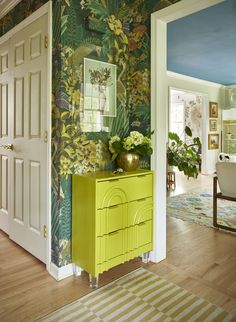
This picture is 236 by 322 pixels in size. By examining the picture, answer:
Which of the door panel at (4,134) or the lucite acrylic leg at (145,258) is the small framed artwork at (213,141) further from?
the door panel at (4,134)

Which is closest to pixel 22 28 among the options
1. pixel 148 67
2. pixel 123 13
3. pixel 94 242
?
pixel 123 13

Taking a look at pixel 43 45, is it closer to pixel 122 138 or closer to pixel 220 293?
pixel 122 138

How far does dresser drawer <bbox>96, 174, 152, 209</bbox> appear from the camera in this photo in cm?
200

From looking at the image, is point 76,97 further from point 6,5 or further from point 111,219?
point 6,5

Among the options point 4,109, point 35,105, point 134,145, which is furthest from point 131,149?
point 4,109

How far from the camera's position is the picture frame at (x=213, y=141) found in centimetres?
798

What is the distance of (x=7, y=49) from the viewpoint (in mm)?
2982

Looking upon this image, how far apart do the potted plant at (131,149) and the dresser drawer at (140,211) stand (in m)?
0.31

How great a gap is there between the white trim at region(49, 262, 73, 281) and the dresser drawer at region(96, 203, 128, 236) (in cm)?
51

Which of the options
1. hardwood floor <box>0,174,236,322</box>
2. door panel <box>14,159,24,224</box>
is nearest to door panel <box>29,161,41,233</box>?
door panel <box>14,159,24,224</box>

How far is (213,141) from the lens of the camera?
8.12 meters

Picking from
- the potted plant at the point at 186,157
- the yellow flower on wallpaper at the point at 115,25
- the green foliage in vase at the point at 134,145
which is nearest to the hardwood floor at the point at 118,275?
the potted plant at the point at 186,157

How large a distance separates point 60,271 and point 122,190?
84 cm

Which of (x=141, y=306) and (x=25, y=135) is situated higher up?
(x=25, y=135)
